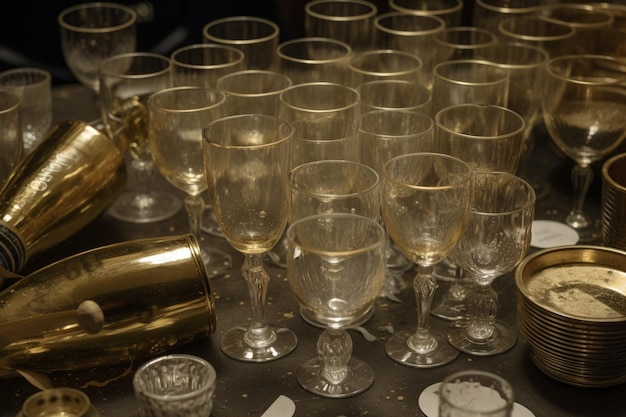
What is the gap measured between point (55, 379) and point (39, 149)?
→ 406mm

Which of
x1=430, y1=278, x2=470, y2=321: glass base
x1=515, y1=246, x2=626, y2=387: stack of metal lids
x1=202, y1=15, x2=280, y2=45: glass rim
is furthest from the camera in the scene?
x1=202, y1=15, x2=280, y2=45: glass rim

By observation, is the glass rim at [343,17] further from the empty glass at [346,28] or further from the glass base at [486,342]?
the glass base at [486,342]

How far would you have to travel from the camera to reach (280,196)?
1.29m

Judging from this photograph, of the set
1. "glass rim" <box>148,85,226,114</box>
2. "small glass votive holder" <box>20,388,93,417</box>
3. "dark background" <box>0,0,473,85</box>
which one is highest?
"glass rim" <box>148,85,226,114</box>

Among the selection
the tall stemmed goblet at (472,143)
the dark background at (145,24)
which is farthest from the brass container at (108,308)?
the dark background at (145,24)

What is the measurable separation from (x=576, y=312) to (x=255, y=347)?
0.39 m

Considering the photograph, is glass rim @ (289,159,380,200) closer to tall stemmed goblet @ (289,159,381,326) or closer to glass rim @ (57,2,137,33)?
tall stemmed goblet @ (289,159,381,326)

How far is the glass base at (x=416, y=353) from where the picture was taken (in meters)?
1.29

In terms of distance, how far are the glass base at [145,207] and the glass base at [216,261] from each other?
0.11 meters

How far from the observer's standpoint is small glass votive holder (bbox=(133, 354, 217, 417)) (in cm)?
107

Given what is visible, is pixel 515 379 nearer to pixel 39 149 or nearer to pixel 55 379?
pixel 55 379

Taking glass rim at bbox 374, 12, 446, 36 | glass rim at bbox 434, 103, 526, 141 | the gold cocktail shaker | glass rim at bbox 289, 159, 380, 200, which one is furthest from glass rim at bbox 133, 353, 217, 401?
glass rim at bbox 374, 12, 446, 36

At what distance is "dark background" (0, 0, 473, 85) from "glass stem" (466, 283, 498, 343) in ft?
4.15

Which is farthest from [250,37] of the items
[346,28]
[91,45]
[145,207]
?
[145,207]
